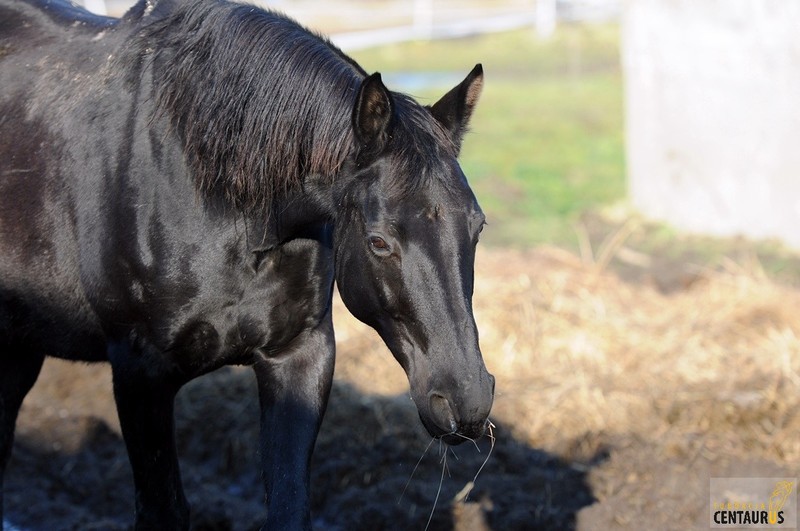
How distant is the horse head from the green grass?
1.93 meters

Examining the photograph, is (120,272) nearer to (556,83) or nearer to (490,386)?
(490,386)

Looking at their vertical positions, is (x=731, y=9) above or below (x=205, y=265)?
below

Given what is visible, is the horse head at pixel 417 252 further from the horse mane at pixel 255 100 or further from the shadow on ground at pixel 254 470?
the shadow on ground at pixel 254 470

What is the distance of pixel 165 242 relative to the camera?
12.1ft

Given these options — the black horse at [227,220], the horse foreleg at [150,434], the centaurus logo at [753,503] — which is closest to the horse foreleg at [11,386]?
the black horse at [227,220]

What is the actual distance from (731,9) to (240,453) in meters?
6.14

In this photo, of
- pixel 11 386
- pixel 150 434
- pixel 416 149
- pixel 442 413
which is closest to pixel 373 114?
pixel 416 149

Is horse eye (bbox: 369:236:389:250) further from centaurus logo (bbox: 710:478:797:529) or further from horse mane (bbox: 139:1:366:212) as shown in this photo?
centaurus logo (bbox: 710:478:797:529)

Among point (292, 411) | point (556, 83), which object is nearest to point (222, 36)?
point (292, 411)

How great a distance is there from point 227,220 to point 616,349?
3565 mm

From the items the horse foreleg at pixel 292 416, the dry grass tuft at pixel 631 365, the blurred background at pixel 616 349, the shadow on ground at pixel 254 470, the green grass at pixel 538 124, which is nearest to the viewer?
the horse foreleg at pixel 292 416

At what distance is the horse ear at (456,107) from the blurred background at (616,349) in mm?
936

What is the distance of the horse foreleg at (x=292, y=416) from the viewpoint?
3.74 m

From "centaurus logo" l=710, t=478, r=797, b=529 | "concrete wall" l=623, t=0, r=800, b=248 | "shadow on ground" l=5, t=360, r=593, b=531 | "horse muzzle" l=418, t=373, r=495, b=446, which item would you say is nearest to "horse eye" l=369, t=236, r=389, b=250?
"horse muzzle" l=418, t=373, r=495, b=446
